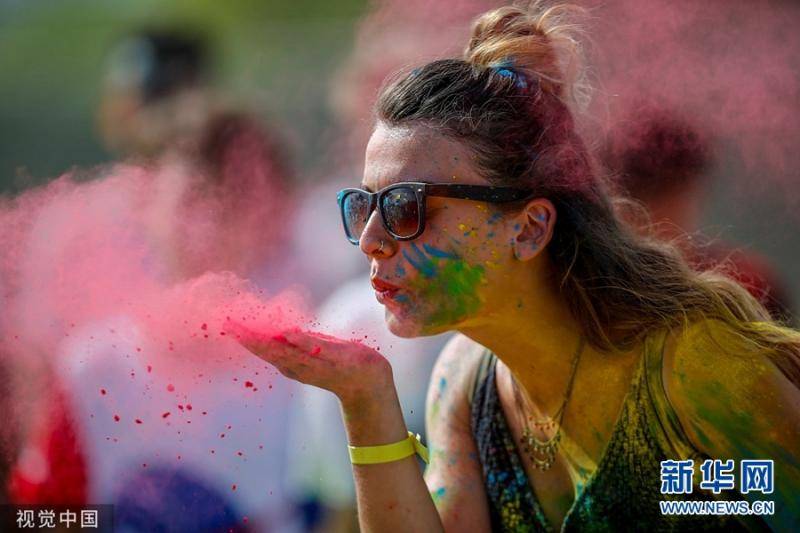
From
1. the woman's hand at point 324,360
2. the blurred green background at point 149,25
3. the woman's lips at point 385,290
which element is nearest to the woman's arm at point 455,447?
the woman's hand at point 324,360

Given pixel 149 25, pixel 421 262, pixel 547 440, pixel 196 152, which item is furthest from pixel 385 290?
pixel 149 25

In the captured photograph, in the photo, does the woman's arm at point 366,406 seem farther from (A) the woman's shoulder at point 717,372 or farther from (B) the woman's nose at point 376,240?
(A) the woman's shoulder at point 717,372

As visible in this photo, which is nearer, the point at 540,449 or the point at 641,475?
the point at 641,475

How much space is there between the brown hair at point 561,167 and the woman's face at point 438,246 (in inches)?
2.5

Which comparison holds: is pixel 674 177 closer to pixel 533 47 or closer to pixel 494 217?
pixel 533 47

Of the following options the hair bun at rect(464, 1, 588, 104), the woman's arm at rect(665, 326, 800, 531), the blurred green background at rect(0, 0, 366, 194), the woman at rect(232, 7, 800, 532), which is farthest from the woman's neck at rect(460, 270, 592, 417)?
the blurred green background at rect(0, 0, 366, 194)

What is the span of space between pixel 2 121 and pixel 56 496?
4892mm

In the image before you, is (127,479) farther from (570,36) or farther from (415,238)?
(570,36)

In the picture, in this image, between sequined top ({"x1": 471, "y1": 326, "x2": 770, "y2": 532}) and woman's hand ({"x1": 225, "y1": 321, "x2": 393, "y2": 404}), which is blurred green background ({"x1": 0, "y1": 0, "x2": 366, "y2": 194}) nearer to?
→ woman's hand ({"x1": 225, "y1": 321, "x2": 393, "y2": 404})

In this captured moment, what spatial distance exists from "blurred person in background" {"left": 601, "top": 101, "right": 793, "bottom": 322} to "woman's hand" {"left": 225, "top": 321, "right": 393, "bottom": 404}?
1218 mm

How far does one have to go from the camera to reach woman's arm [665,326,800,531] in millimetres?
2113

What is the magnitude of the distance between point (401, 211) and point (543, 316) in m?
0.52

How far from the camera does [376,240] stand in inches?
87.5

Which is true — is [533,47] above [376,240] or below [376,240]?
above
